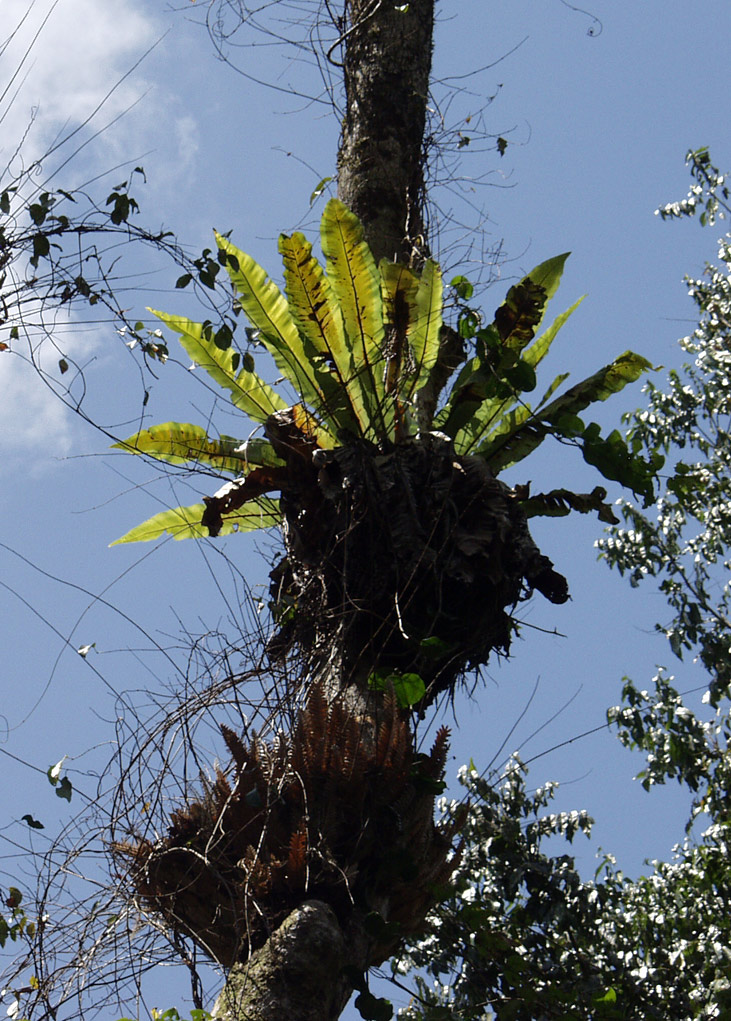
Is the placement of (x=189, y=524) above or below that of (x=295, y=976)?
above

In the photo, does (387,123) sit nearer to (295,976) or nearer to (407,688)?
(407,688)

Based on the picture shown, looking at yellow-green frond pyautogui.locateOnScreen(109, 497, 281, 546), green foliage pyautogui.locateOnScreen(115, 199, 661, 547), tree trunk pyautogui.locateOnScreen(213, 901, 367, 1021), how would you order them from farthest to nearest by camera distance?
yellow-green frond pyautogui.locateOnScreen(109, 497, 281, 546) < green foliage pyautogui.locateOnScreen(115, 199, 661, 547) < tree trunk pyautogui.locateOnScreen(213, 901, 367, 1021)

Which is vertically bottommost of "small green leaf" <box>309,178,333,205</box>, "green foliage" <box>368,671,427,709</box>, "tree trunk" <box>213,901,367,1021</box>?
"tree trunk" <box>213,901,367,1021</box>

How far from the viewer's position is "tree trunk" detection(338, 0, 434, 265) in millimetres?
4492

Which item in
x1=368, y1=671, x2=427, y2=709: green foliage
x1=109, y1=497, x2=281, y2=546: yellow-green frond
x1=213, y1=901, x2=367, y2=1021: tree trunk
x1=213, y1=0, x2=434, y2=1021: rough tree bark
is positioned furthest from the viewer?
x1=213, y1=0, x2=434, y2=1021: rough tree bark

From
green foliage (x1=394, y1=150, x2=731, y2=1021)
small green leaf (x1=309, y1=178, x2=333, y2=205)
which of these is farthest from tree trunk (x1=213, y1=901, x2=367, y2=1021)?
small green leaf (x1=309, y1=178, x2=333, y2=205)

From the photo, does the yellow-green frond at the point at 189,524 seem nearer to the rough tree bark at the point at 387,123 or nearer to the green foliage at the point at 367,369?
the green foliage at the point at 367,369

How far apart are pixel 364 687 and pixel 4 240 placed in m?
1.73

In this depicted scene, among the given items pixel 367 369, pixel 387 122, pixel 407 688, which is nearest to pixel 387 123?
pixel 387 122

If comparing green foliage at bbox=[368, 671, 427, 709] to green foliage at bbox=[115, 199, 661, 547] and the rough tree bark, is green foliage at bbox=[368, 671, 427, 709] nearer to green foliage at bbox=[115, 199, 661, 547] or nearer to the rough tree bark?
the rough tree bark

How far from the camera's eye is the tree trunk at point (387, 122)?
4.49 m

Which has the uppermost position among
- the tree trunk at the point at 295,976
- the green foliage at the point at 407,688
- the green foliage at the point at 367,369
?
the green foliage at the point at 367,369

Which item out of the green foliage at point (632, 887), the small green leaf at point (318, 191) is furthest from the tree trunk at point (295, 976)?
the small green leaf at point (318, 191)

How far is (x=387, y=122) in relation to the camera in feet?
15.6
